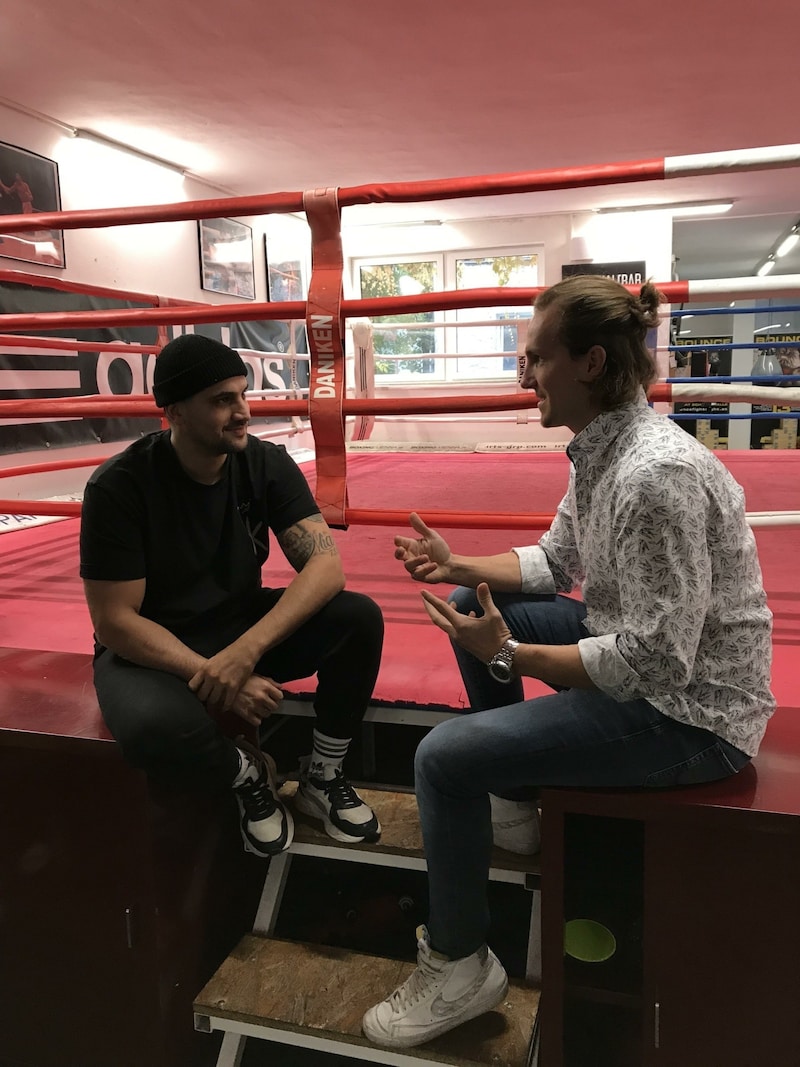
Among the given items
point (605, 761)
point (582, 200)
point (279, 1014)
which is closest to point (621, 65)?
point (582, 200)

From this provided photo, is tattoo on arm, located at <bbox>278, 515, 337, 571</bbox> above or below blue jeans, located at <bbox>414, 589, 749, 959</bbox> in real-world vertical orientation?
above

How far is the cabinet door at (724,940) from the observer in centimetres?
110

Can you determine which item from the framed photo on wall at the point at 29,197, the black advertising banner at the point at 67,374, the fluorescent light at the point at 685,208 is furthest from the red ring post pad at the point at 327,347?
the fluorescent light at the point at 685,208

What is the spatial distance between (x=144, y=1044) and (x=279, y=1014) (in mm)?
260

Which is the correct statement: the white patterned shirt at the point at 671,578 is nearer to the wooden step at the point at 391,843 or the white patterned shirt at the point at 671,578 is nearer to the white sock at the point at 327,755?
the wooden step at the point at 391,843

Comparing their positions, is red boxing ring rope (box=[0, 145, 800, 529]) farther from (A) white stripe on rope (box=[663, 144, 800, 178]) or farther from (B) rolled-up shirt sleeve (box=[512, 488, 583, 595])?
(B) rolled-up shirt sleeve (box=[512, 488, 583, 595])

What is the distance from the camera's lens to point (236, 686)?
1.39 meters

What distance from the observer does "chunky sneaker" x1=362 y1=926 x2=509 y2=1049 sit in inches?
47.6

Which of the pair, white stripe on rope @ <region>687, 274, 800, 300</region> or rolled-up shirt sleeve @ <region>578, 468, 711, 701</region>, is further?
white stripe on rope @ <region>687, 274, 800, 300</region>

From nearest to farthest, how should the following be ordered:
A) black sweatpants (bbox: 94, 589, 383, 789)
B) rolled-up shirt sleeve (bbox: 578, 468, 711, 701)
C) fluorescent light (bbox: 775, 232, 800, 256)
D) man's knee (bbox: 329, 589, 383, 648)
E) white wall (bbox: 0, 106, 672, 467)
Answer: rolled-up shirt sleeve (bbox: 578, 468, 711, 701) < black sweatpants (bbox: 94, 589, 383, 789) < man's knee (bbox: 329, 589, 383, 648) < white wall (bbox: 0, 106, 672, 467) < fluorescent light (bbox: 775, 232, 800, 256)

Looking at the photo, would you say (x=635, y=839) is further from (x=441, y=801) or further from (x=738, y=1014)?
(x=441, y=801)

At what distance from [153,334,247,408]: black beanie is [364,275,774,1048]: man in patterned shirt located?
57 centimetres

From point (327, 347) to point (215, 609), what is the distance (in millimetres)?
735

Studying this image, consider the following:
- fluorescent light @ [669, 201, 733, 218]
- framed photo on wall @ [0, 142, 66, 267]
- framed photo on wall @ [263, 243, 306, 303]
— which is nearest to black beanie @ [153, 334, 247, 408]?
framed photo on wall @ [0, 142, 66, 267]
